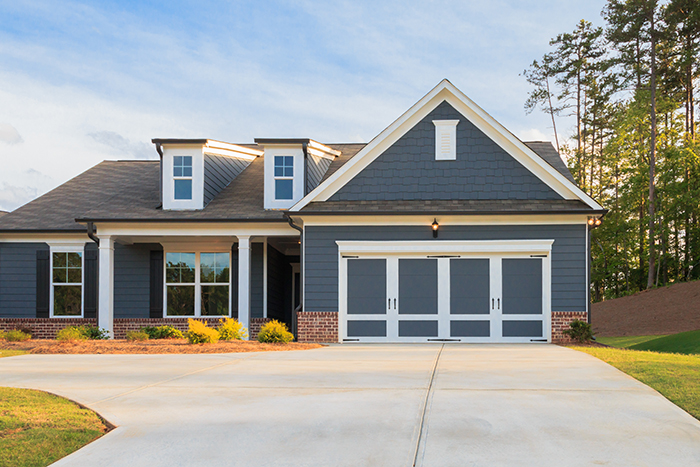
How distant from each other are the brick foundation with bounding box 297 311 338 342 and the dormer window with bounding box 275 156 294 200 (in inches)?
150

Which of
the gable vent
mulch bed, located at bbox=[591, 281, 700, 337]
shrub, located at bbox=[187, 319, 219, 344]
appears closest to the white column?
shrub, located at bbox=[187, 319, 219, 344]

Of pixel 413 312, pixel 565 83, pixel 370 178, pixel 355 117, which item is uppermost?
pixel 565 83

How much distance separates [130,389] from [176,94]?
63.8 feet

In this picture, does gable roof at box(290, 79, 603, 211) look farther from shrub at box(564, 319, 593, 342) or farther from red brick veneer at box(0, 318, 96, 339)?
red brick veneer at box(0, 318, 96, 339)

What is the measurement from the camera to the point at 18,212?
60.3 ft

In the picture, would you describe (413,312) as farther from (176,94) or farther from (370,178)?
(176,94)

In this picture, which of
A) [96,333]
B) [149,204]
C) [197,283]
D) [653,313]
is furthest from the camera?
[653,313]

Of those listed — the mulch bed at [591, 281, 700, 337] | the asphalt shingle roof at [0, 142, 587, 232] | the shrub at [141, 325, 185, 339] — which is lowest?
the mulch bed at [591, 281, 700, 337]

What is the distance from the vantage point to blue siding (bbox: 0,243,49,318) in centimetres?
1738

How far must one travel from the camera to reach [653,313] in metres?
25.2

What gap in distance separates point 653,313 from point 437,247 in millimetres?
15185

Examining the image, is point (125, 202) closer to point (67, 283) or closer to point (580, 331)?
point (67, 283)

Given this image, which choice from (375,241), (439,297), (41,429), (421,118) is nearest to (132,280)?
(375,241)

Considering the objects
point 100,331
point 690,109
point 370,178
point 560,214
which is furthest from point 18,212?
point 690,109
